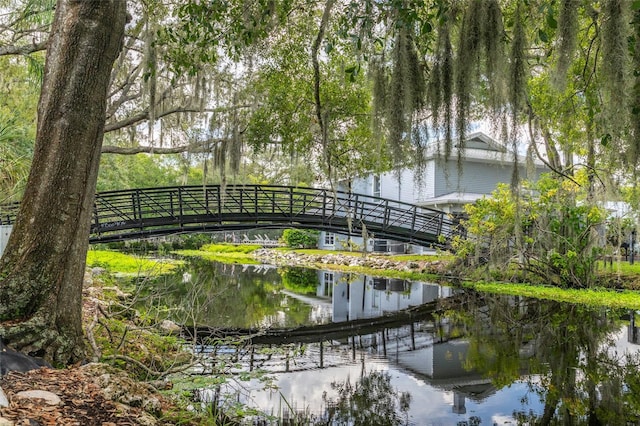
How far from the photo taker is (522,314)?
8.80m

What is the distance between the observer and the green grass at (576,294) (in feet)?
31.0

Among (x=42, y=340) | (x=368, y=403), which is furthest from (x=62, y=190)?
(x=368, y=403)

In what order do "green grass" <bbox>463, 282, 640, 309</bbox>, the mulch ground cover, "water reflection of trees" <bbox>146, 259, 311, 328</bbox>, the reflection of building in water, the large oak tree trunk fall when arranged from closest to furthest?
the mulch ground cover → the large oak tree trunk → "water reflection of trees" <bbox>146, 259, 311, 328</bbox> → "green grass" <bbox>463, 282, 640, 309</bbox> → the reflection of building in water

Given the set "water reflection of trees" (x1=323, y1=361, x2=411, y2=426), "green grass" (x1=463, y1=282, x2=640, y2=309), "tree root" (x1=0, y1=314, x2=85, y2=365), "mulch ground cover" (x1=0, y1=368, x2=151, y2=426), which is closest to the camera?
"mulch ground cover" (x1=0, y1=368, x2=151, y2=426)

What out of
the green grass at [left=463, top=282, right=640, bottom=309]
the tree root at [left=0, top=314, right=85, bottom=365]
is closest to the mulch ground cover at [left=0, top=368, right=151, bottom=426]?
the tree root at [left=0, top=314, right=85, bottom=365]

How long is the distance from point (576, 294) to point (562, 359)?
17.5 ft

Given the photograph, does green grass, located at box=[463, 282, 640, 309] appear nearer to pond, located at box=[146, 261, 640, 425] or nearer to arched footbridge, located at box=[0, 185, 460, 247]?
pond, located at box=[146, 261, 640, 425]

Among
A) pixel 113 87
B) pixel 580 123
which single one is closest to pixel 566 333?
pixel 580 123

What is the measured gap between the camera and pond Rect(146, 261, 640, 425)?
4.23 meters

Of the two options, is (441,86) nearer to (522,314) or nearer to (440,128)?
(440,128)

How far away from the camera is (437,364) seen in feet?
19.2

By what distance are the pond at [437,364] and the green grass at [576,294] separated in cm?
56

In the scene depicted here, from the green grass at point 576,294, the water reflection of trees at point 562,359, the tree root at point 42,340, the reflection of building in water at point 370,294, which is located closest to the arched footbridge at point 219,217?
the reflection of building in water at point 370,294

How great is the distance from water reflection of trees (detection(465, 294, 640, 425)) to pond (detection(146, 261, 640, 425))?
1 cm
